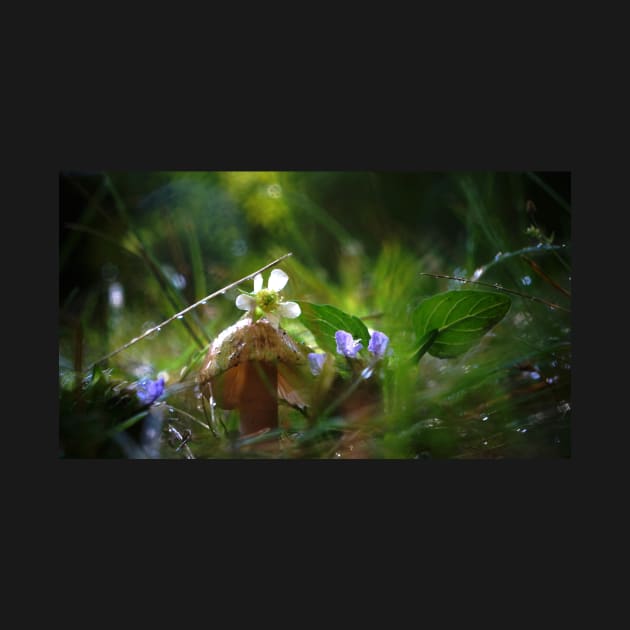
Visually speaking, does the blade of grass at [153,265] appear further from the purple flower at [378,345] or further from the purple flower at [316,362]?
the purple flower at [378,345]

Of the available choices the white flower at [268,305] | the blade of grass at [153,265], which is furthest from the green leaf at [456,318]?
the blade of grass at [153,265]

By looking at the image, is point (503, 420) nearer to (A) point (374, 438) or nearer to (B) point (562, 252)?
(A) point (374, 438)

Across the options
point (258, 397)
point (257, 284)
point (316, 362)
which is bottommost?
point (258, 397)

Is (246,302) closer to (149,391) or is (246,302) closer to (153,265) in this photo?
(149,391)

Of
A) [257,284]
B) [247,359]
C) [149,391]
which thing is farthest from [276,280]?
[149,391]

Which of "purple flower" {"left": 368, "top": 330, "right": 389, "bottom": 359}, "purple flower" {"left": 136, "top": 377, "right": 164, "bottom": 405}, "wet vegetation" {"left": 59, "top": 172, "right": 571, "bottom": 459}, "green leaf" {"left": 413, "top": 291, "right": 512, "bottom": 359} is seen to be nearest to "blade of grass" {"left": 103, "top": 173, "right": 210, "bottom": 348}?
"wet vegetation" {"left": 59, "top": 172, "right": 571, "bottom": 459}

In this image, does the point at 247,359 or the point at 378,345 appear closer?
the point at 247,359

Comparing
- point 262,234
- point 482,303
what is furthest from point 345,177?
point 482,303
